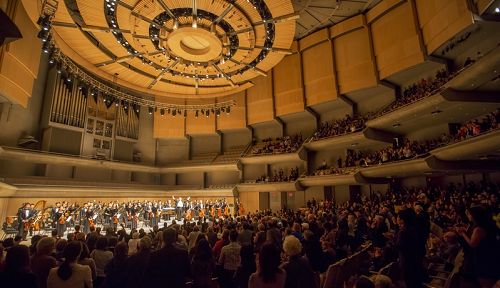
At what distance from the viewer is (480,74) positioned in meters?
8.30

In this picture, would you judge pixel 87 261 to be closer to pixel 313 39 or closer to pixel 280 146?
pixel 280 146

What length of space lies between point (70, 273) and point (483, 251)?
164 inches

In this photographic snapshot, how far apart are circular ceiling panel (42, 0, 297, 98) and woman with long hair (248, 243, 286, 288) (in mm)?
9693

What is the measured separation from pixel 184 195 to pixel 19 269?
66.8 ft

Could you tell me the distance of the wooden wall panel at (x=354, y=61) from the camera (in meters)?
14.7

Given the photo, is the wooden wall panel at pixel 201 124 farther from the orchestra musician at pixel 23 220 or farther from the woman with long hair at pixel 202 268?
the woman with long hair at pixel 202 268

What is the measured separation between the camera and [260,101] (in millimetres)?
20438

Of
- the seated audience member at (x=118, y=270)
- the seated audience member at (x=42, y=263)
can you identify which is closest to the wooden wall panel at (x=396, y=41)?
the seated audience member at (x=118, y=270)

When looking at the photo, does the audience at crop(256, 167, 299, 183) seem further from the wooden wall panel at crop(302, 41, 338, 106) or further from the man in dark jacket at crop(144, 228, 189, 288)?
the man in dark jacket at crop(144, 228, 189, 288)

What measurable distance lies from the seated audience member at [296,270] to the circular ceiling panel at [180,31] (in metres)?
9.58

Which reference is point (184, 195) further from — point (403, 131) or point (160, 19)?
point (403, 131)

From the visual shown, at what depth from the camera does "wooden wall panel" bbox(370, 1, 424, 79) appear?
12.4 meters

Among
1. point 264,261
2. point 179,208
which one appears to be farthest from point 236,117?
point 264,261

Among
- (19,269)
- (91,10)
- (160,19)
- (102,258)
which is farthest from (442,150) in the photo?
(91,10)
